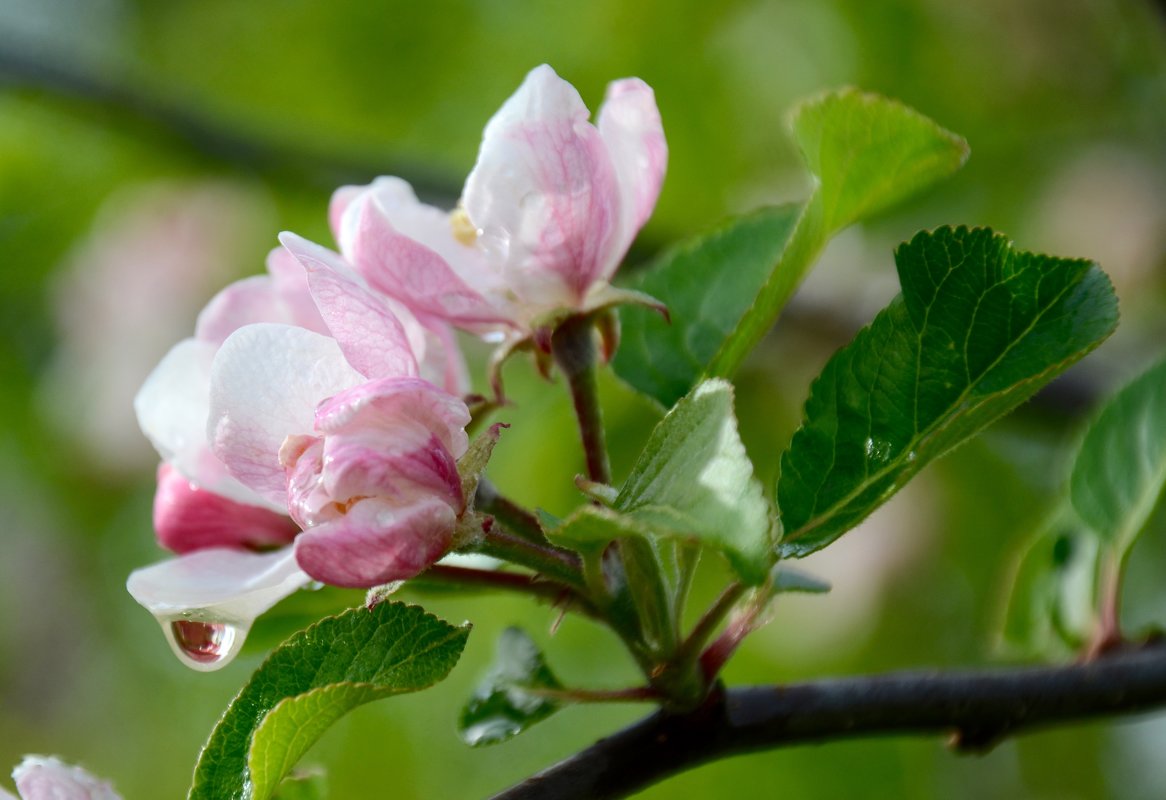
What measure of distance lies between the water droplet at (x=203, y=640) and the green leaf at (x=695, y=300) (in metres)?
0.28

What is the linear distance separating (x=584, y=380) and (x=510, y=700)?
178mm

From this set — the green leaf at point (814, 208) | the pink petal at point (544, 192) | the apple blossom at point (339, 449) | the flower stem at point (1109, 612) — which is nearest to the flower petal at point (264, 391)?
the apple blossom at point (339, 449)

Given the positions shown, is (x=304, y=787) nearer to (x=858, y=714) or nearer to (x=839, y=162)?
(x=858, y=714)

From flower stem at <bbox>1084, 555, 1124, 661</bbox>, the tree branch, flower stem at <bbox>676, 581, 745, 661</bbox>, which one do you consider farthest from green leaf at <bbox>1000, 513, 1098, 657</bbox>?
flower stem at <bbox>676, 581, 745, 661</bbox>

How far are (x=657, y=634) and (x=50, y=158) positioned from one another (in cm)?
196

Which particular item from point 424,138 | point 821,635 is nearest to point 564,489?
point 821,635

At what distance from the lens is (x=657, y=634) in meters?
0.64

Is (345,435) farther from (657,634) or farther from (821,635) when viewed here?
(821,635)

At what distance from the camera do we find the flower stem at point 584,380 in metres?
0.69

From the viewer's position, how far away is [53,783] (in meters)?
0.66

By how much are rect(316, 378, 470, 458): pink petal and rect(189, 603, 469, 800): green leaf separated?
0.09m

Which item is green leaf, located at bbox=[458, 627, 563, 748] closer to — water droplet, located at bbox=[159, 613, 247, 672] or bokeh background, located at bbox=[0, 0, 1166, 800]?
water droplet, located at bbox=[159, 613, 247, 672]

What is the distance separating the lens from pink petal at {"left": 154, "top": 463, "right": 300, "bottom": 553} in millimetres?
707

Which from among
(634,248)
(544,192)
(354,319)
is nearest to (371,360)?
(354,319)
